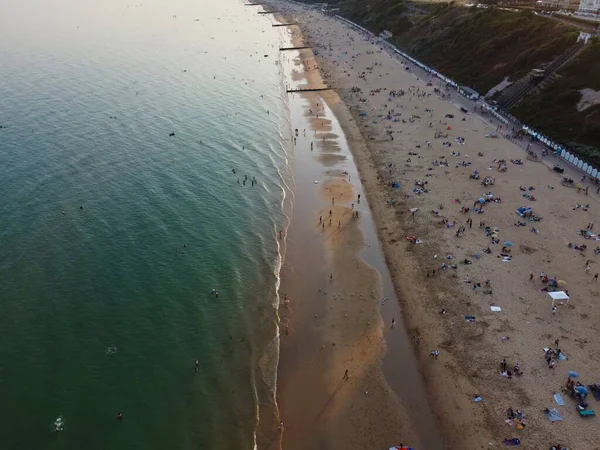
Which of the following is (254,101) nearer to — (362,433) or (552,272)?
(552,272)

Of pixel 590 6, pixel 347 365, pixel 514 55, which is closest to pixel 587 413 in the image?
pixel 347 365

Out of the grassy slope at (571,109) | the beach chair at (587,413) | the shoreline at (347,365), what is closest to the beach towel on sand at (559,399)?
the beach chair at (587,413)

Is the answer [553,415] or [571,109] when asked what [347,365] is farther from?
[571,109]

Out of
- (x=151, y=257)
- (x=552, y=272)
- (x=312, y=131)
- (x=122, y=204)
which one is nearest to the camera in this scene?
(x=552, y=272)

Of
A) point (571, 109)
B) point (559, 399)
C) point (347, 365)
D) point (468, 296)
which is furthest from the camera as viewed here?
point (571, 109)

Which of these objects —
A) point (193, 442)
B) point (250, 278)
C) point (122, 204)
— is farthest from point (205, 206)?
point (193, 442)

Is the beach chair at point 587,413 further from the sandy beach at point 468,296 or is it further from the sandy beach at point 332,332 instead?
the sandy beach at point 332,332
